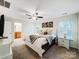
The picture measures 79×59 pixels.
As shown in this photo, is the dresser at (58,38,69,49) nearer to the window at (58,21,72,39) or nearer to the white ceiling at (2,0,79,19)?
the window at (58,21,72,39)

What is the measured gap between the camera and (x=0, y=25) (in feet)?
5.50

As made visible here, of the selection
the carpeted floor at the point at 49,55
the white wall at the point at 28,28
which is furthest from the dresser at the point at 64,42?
the white wall at the point at 28,28

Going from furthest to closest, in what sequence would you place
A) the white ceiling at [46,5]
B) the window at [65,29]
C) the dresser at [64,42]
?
the window at [65,29], the dresser at [64,42], the white ceiling at [46,5]

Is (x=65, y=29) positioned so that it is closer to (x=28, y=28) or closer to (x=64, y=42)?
(x=64, y=42)

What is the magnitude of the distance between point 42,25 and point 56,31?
214 centimetres

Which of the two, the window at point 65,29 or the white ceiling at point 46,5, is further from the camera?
the window at point 65,29

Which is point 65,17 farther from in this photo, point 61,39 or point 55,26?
point 61,39

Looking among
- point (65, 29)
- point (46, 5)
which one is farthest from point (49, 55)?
point (65, 29)

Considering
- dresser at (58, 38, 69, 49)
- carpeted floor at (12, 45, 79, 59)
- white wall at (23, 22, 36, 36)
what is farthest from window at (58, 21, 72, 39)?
white wall at (23, 22, 36, 36)

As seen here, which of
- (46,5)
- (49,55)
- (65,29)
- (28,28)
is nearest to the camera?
(46,5)

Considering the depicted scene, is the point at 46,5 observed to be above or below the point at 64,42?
above

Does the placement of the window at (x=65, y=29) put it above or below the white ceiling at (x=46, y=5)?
below

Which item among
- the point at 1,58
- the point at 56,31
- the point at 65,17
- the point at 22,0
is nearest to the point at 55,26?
the point at 56,31

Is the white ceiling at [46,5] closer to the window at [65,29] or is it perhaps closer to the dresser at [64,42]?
the window at [65,29]
